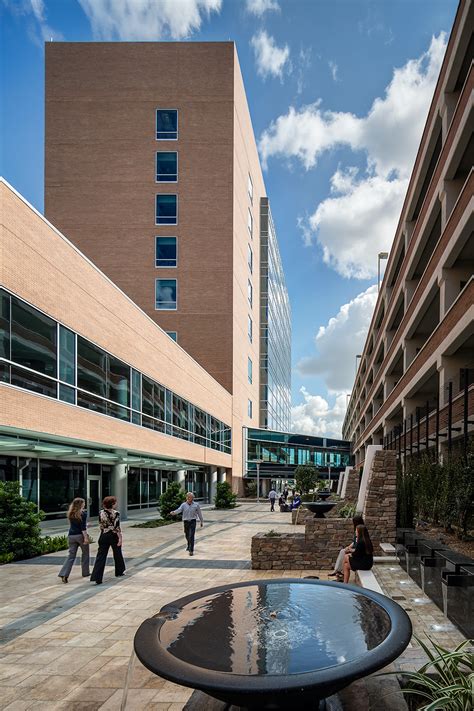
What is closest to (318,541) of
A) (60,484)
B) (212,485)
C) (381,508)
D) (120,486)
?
(381,508)

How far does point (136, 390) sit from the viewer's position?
26062 mm

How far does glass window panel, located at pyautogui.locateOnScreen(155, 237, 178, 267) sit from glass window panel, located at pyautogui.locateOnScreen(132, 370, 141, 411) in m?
22.9

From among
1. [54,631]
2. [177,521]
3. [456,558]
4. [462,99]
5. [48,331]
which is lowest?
[177,521]

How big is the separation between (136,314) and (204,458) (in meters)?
18.2

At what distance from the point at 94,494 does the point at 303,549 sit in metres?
14.8

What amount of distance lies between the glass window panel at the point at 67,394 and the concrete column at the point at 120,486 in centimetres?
788

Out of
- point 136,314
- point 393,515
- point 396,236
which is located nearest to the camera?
point 393,515

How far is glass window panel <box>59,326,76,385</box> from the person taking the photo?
59.6 feet

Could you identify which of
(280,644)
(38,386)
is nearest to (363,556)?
(280,644)

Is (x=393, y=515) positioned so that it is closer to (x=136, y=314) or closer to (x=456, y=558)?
(x=456, y=558)

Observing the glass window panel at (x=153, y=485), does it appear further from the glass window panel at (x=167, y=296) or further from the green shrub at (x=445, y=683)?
the green shrub at (x=445, y=683)

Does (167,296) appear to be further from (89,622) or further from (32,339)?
(89,622)

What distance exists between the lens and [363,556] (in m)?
9.60

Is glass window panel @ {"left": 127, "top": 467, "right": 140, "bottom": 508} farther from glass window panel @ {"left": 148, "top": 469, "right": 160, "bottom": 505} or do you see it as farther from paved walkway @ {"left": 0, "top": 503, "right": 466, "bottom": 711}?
paved walkway @ {"left": 0, "top": 503, "right": 466, "bottom": 711}
